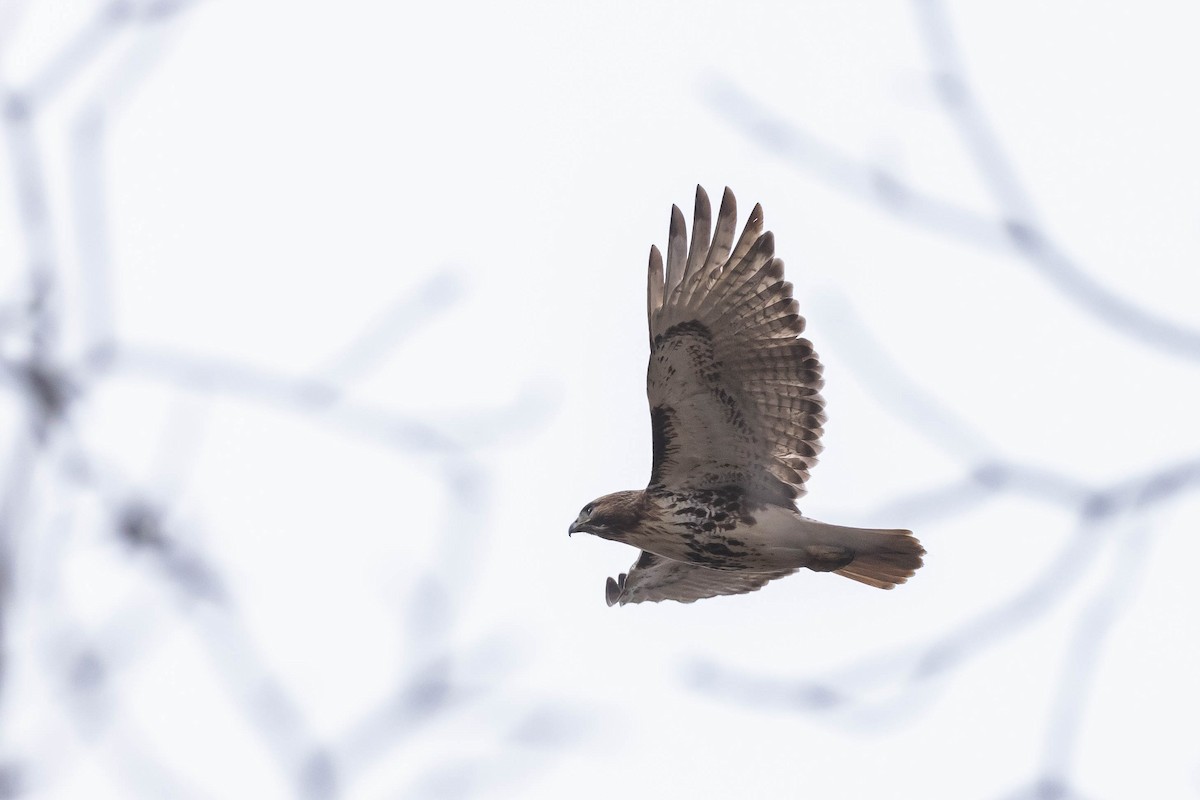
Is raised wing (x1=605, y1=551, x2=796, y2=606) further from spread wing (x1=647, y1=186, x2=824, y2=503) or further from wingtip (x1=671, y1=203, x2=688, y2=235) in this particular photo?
wingtip (x1=671, y1=203, x2=688, y2=235)

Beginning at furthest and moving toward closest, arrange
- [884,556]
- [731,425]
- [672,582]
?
1. [672,582]
2. [731,425]
3. [884,556]

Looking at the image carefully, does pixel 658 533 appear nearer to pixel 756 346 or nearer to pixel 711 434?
pixel 711 434

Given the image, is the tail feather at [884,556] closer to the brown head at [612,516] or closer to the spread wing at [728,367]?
the spread wing at [728,367]

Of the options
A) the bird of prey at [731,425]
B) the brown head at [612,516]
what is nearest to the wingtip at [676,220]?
the bird of prey at [731,425]

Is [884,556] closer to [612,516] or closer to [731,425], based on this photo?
[731,425]

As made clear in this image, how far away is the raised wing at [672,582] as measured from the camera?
428 inches

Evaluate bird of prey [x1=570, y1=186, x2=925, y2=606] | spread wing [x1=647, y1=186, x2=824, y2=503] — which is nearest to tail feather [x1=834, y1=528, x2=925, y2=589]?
bird of prey [x1=570, y1=186, x2=925, y2=606]

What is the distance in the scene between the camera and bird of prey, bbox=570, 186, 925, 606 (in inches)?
368

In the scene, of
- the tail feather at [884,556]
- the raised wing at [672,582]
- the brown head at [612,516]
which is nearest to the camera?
the tail feather at [884,556]

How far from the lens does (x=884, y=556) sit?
945 centimetres

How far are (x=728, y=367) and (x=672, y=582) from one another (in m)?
2.27

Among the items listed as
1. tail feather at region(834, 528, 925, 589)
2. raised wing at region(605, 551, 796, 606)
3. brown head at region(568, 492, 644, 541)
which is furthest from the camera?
raised wing at region(605, 551, 796, 606)

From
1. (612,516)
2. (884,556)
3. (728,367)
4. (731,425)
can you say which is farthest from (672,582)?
(728,367)

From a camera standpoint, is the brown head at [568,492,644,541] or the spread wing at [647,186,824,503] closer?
the spread wing at [647,186,824,503]
